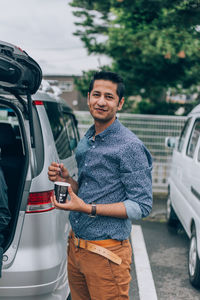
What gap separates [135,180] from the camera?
2004 millimetres

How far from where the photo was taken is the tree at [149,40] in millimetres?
6350

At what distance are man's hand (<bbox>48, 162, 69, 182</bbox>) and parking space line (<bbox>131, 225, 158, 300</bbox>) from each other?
2.07 m

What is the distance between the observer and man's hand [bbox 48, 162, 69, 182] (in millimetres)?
2182

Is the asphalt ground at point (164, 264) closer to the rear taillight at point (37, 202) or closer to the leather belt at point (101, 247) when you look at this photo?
the rear taillight at point (37, 202)

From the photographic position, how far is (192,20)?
19.8 feet

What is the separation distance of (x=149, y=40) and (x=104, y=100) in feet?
23.0

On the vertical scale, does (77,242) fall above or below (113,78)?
below

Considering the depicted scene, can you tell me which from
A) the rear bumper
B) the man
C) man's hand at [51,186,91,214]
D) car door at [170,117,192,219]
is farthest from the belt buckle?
car door at [170,117,192,219]

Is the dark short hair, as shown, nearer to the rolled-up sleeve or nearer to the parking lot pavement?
the rolled-up sleeve

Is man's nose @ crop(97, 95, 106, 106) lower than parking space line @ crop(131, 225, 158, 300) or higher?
higher

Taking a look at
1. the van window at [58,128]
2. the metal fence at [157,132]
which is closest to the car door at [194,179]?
the van window at [58,128]

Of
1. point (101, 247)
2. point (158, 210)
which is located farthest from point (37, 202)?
point (158, 210)

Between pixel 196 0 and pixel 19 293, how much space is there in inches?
181

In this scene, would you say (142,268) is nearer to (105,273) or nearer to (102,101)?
(105,273)
